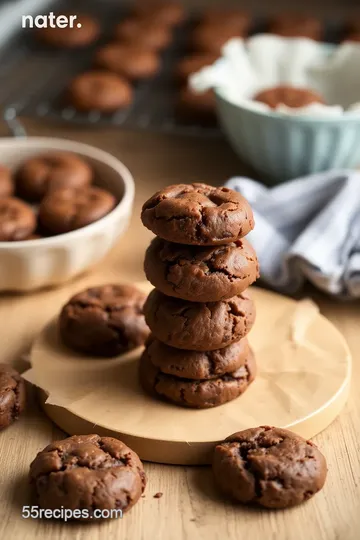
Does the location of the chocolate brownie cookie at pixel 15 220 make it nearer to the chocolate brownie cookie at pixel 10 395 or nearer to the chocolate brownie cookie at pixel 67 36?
the chocolate brownie cookie at pixel 10 395

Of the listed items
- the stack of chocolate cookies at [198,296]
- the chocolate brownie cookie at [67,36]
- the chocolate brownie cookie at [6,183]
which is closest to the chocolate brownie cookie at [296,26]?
the chocolate brownie cookie at [67,36]

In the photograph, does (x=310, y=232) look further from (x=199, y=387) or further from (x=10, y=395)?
(x=10, y=395)

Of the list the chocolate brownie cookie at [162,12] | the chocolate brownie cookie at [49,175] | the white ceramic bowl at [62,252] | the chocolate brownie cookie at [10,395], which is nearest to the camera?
the chocolate brownie cookie at [10,395]

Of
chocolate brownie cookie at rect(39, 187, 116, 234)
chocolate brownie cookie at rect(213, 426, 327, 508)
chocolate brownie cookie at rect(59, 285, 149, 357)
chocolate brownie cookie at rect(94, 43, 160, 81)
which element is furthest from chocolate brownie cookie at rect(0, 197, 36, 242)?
chocolate brownie cookie at rect(94, 43, 160, 81)

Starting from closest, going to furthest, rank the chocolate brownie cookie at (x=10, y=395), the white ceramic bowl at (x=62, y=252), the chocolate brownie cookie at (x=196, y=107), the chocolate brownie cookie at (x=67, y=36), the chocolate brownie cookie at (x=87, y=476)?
the chocolate brownie cookie at (x=87, y=476), the chocolate brownie cookie at (x=10, y=395), the white ceramic bowl at (x=62, y=252), the chocolate brownie cookie at (x=196, y=107), the chocolate brownie cookie at (x=67, y=36)

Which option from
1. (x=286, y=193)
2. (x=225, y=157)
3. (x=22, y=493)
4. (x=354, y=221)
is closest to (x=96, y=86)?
(x=225, y=157)

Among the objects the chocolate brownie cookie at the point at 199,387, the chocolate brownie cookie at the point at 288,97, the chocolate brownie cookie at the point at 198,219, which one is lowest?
the chocolate brownie cookie at the point at 199,387

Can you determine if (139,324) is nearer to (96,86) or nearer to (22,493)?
(22,493)
